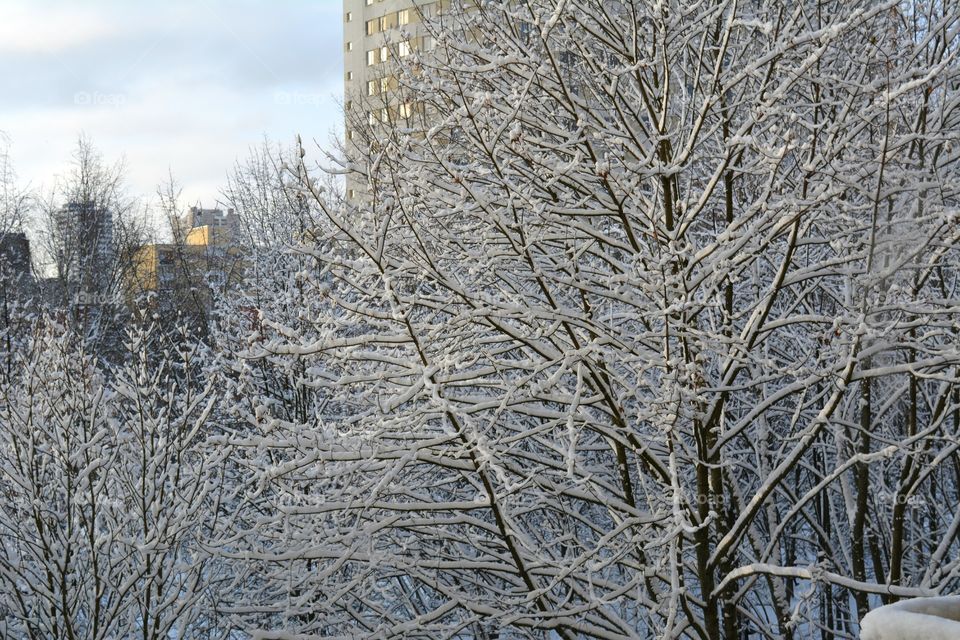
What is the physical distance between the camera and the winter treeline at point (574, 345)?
4.99 m

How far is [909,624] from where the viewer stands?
1.96 m

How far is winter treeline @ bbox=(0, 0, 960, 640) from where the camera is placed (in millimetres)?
4992

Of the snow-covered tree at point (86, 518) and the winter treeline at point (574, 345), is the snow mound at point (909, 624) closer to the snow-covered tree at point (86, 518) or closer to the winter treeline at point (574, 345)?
the winter treeline at point (574, 345)

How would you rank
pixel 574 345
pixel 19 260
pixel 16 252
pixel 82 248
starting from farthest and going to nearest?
pixel 82 248
pixel 19 260
pixel 16 252
pixel 574 345

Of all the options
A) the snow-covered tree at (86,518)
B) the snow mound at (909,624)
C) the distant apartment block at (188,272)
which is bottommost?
the snow-covered tree at (86,518)

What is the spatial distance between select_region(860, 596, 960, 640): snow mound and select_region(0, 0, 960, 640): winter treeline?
6.79 ft

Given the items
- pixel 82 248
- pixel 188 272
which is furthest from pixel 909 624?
pixel 82 248

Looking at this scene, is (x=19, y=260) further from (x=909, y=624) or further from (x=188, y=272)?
(x=909, y=624)

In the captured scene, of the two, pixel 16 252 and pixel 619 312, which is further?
pixel 16 252

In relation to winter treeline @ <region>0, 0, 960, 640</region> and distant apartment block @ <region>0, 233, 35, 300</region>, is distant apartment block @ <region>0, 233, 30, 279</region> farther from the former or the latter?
winter treeline @ <region>0, 0, 960, 640</region>

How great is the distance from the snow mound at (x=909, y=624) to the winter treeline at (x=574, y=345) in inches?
81.5

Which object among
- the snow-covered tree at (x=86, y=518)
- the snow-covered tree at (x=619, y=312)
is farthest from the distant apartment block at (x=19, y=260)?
the snow-covered tree at (x=619, y=312)

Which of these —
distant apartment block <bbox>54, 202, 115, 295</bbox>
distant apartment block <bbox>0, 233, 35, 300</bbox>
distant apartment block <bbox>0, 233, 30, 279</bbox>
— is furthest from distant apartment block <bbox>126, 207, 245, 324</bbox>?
distant apartment block <bbox>0, 233, 30, 279</bbox>

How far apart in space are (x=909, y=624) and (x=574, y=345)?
3.65 meters
